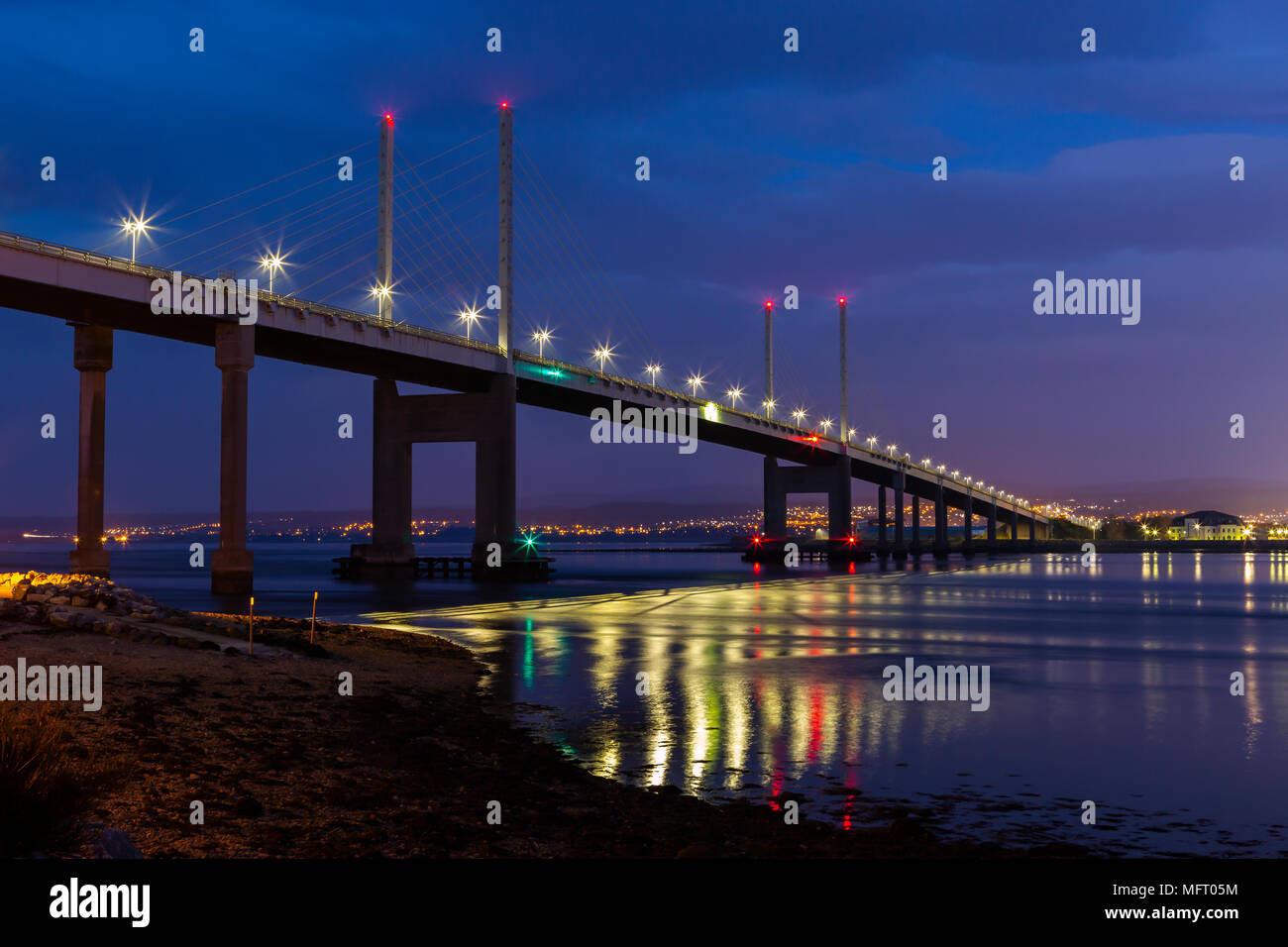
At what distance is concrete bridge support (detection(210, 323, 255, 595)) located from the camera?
167 ft

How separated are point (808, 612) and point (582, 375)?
3932 centimetres

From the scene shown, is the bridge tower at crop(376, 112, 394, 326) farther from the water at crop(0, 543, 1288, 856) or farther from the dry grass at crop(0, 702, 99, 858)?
the dry grass at crop(0, 702, 99, 858)

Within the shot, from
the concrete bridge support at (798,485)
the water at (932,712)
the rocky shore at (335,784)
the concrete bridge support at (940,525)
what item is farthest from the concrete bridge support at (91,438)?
the concrete bridge support at (940,525)

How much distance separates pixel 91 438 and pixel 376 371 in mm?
21535

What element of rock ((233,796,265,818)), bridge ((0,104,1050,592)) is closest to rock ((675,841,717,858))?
rock ((233,796,265,818))

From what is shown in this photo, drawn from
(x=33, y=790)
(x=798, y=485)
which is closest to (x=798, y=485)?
(x=798, y=485)

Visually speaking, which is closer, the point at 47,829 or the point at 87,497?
the point at 47,829

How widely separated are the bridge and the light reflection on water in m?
18.0

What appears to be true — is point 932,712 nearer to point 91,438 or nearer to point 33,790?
point 33,790

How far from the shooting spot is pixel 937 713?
18.7m

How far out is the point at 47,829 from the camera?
7160 millimetres

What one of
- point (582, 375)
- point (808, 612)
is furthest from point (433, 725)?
point (582, 375)

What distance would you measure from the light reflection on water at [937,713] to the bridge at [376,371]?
1803 cm
